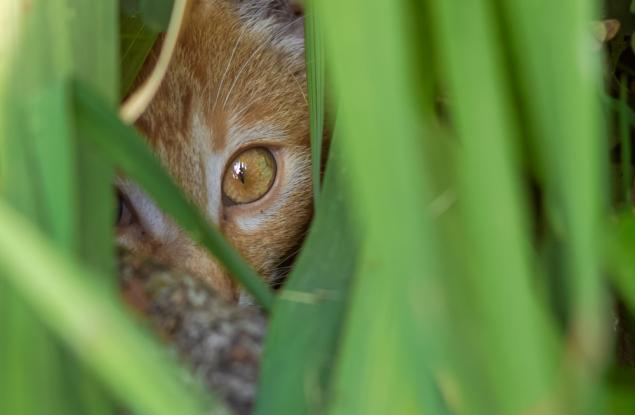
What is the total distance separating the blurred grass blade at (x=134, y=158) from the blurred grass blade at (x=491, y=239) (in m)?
0.13

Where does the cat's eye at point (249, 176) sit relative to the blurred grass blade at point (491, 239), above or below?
below

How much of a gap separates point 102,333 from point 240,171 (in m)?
Result: 0.84

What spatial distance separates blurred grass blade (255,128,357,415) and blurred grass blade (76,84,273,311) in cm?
5

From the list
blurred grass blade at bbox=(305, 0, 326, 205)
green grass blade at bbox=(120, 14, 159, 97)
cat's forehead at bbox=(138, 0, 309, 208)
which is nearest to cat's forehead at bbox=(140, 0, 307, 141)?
cat's forehead at bbox=(138, 0, 309, 208)

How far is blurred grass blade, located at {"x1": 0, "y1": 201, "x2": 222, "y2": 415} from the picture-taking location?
0.20 m

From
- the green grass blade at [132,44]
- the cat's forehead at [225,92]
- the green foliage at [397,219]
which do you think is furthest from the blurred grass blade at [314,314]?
the cat's forehead at [225,92]

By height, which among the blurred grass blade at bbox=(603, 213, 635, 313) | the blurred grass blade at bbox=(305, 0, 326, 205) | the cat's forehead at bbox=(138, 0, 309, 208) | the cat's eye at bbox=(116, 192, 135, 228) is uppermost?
the blurred grass blade at bbox=(305, 0, 326, 205)

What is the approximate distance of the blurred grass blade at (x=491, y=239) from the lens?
21 cm

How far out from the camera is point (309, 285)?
35 cm

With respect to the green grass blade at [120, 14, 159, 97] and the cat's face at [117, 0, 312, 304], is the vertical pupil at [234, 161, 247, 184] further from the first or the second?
the green grass blade at [120, 14, 159, 97]

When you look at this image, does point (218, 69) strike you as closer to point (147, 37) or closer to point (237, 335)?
point (147, 37)

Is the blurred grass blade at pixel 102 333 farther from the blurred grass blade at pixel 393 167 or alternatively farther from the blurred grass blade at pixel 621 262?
the blurred grass blade at pixel 621 262

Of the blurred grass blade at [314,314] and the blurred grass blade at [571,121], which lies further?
the blurred grass blade at [314,314]

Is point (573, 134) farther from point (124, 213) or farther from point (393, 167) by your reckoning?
point (124, 213)
